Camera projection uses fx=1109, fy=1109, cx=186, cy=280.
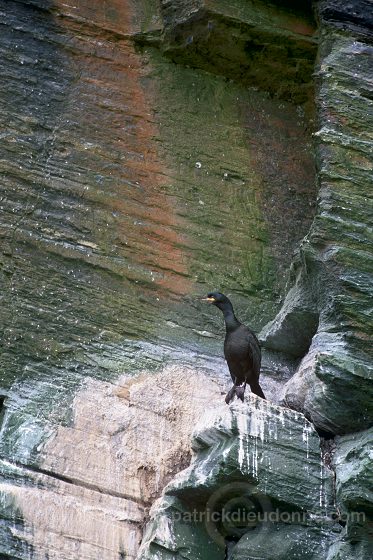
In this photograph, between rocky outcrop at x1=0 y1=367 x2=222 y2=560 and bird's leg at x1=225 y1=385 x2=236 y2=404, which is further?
bird's leg at x1=225 y1=385 x2=236 y2=404

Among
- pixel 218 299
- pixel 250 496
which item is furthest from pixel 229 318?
pixel 250 496

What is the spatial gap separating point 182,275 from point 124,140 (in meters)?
1.46

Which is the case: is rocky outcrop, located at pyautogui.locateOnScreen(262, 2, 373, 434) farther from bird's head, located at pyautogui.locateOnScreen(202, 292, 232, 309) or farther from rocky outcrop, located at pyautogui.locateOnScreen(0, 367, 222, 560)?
rocky outcrop, located at pyautogui.locateOnScreen(0, 367, 222, 560)

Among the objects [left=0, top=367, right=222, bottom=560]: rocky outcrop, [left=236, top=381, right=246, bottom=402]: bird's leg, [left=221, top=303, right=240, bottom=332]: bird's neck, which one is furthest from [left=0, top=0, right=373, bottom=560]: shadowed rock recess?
[left=221, top=303, right=240, bottom=332]: bird's neck

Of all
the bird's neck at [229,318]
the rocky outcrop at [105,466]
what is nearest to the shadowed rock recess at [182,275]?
the rocky outcrop at [105,466]

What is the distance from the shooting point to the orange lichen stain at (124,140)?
1038 cm

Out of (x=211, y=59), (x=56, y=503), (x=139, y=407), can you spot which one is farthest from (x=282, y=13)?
(x=56, y=503)

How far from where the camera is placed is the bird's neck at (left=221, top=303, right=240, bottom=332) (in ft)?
32.1

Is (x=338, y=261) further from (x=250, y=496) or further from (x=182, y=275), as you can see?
(x=250, y=496)

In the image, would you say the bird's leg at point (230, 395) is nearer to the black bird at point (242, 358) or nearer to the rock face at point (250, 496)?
the black bird at point (242, 358)

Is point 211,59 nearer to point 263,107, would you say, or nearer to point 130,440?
point 263,107

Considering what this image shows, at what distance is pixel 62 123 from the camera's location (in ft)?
34.8

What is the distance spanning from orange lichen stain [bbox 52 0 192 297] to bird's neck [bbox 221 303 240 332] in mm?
568

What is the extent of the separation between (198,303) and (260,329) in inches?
24.9
